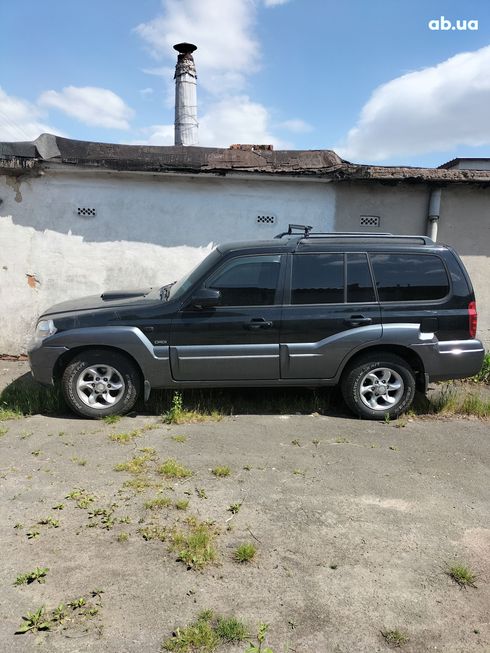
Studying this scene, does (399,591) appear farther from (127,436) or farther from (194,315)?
(194,315)

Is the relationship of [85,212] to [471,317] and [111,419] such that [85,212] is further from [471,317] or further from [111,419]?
[471,317]

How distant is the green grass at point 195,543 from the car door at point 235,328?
2.06 metres

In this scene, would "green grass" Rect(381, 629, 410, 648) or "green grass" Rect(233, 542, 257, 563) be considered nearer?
"green grass" Rect(381, 629, 410, 648)

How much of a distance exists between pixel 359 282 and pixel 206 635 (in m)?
3.81

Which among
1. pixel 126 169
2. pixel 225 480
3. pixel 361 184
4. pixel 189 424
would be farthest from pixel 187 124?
pixel 225 480

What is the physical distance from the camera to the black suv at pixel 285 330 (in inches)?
201

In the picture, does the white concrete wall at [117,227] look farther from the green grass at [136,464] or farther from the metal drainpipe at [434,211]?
the green grass at [136,464]

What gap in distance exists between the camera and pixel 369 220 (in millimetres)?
7832

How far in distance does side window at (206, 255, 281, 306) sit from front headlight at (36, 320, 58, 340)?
1.70 m

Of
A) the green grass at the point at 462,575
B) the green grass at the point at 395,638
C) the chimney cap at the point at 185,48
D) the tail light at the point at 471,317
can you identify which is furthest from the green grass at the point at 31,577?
the chimney cap at the point at 185,48

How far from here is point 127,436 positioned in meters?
4.73

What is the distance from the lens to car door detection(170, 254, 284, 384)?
16.8 ft

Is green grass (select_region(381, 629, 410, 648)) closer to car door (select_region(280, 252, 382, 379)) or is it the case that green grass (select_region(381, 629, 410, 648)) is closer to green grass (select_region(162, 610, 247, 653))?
green grass (select_region(162, 610, 247, 653))

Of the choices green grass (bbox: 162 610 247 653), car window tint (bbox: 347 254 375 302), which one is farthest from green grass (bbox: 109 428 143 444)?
car window tint (bbox: 347 254 375 302)
